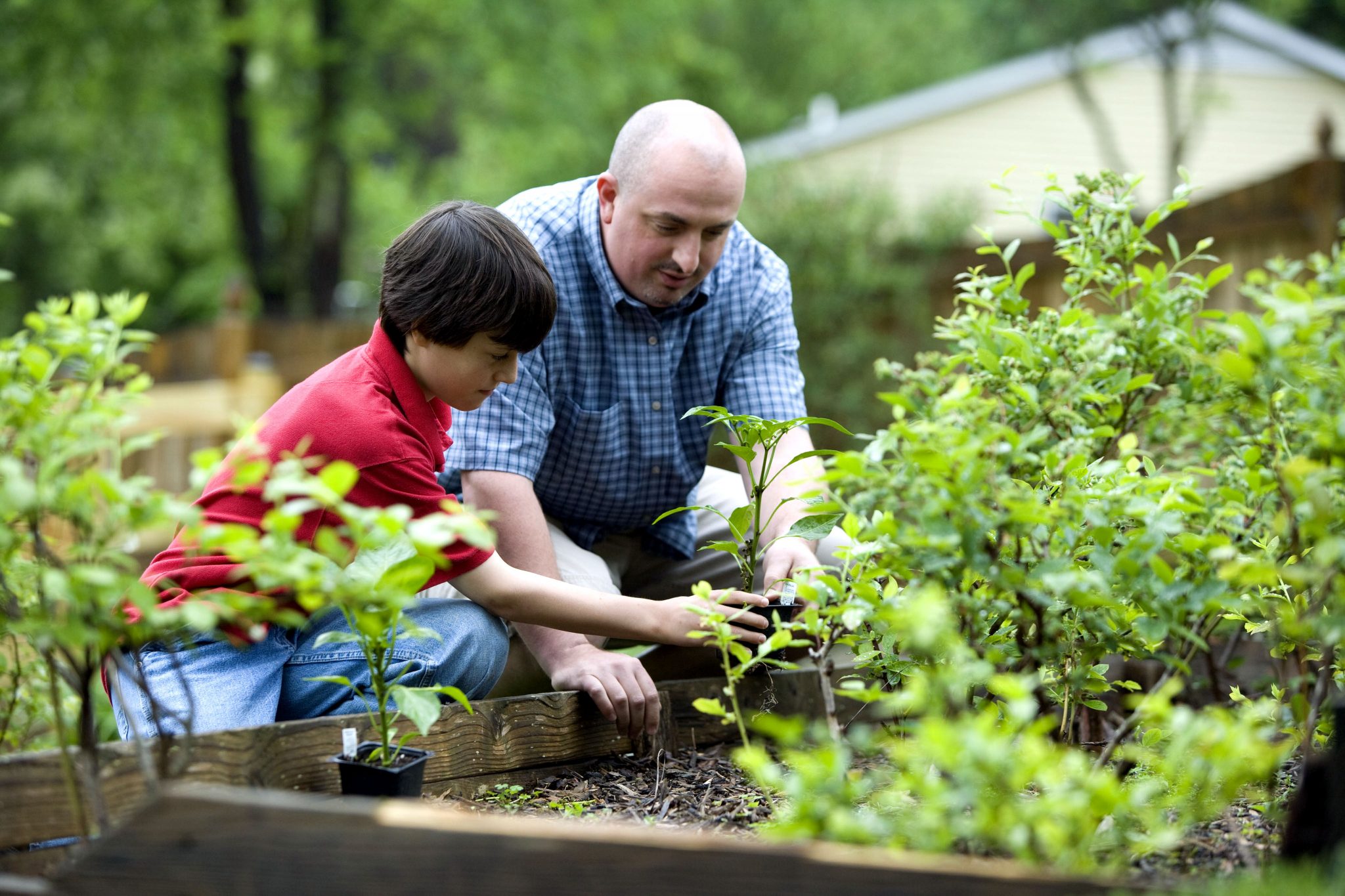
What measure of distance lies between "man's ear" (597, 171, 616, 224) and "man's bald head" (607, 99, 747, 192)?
0.08 ft

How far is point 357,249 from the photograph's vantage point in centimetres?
2230

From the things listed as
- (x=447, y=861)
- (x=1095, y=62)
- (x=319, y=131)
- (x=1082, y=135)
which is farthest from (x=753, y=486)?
(x=1082, y=135)

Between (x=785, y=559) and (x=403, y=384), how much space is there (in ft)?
3.14

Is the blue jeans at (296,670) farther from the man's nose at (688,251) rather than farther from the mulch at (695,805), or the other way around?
the man's nose at (688,251)

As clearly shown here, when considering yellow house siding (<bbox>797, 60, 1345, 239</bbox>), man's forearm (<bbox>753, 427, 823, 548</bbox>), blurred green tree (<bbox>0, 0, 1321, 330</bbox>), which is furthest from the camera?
yellow house siding (<bbox>797, 60, 1345, 239</bbox>)

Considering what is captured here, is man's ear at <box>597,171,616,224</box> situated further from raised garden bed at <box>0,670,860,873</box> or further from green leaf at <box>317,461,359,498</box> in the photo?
green leaf at <box>317,461,359,498</box>

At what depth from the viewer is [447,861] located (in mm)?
1260

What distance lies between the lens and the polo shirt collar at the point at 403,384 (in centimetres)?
241

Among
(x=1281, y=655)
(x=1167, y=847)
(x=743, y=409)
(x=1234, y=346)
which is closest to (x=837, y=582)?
(x=1167, y=847)

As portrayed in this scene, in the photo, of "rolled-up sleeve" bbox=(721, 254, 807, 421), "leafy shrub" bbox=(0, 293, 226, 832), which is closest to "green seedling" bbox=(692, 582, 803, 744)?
"leafy shrub" bbox=(0, 293, 226, 832)

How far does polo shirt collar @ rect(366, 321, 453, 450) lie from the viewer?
241cm

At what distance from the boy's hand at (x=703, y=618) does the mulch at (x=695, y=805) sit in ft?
1.01

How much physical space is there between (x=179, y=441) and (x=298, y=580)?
543 cm

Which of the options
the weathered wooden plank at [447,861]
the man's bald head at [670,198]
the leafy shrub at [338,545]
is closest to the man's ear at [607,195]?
the man's bald head at [670,198]
